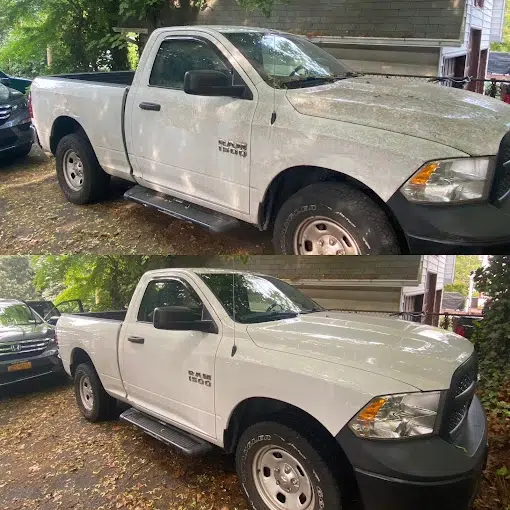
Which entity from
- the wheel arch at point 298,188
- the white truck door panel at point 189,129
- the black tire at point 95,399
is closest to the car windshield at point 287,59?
the white truck door panel at point 189,129

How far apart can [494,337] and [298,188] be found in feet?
3.20

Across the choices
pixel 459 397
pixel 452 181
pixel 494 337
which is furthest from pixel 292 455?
pixel 452 181

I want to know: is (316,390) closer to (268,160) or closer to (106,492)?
(268,160)

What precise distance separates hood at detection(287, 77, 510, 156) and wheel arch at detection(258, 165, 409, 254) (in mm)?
212

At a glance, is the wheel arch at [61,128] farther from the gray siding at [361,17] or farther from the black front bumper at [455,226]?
the black front bumper at [455,226]

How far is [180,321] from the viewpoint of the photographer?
2395 mm

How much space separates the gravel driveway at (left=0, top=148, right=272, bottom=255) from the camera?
8.61 feet

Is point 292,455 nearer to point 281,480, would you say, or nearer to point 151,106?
point 281,480

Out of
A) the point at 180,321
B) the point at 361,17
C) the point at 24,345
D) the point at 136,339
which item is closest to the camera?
the point at 361,17

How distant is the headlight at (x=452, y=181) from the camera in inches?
71.4

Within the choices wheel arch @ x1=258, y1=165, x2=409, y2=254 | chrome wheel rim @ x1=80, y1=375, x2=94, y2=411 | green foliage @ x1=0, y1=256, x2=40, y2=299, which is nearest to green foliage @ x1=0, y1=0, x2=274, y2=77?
wheel arch @ x1=258, y1=165, x2=409, y2=254

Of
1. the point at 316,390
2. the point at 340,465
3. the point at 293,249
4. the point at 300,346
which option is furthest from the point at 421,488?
the point at 293,249

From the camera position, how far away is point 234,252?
253 cm

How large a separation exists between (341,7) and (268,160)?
65cm
